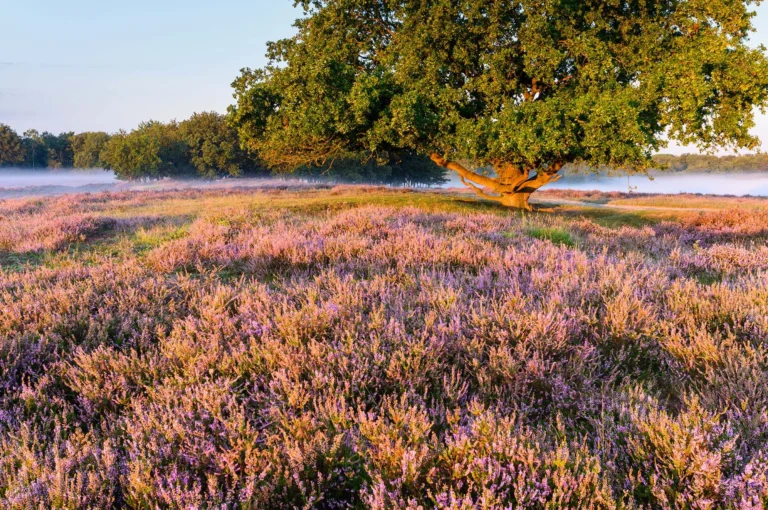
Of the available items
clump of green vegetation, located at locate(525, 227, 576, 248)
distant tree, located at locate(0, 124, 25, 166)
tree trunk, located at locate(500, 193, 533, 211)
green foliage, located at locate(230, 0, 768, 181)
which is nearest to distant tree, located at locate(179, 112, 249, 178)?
green foliage, located at locate(230, 0, 768, 181)

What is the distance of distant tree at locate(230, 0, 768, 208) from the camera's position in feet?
44.1

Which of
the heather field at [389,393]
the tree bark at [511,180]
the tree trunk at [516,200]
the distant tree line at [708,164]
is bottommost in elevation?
the heather field at [389,393]

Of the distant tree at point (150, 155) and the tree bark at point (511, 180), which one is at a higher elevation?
the distant tree at point (150, 155)

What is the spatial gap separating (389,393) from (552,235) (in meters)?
6.22

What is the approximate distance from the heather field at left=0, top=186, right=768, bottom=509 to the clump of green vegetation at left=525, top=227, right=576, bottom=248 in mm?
2479

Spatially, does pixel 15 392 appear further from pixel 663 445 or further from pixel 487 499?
pixel 663 445

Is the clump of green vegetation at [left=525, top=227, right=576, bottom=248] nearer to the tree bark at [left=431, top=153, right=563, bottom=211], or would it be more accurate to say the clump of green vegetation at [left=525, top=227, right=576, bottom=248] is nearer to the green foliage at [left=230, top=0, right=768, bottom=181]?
the green foliage at [left=230, top=0, right=768, bottom=181]

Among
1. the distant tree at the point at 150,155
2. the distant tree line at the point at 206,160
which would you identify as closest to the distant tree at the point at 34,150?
the distant tree line at the point at 206,160

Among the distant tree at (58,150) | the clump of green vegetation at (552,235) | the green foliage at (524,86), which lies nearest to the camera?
the clump of green vegetation at (552,235)

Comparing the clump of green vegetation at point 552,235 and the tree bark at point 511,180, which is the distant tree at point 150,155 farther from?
the clump of green vegetation at point 552,235

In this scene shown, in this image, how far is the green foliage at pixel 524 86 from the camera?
13.4 metres

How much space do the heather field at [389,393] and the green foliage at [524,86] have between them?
33.9 feet

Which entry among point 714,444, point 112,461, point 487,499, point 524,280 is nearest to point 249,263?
point 524,280

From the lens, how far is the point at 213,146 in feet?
211
